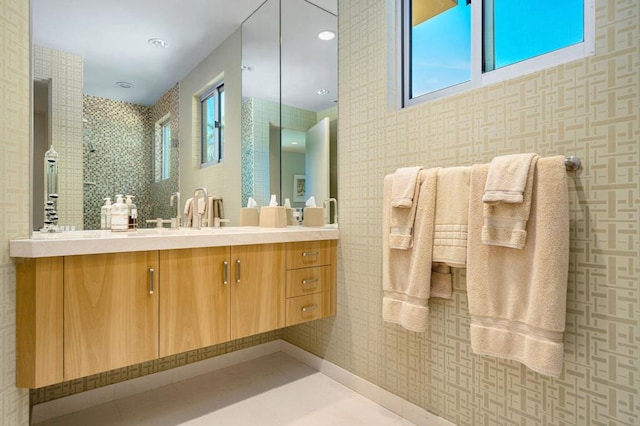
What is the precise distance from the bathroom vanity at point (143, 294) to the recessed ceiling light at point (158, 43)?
41.2 inches

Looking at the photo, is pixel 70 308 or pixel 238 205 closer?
pixel 70 308

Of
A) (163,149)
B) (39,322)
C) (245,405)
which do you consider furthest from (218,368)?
(163,149)

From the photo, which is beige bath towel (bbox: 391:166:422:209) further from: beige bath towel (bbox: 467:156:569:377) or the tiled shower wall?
beige bath towel (bbox: 467:156:569:377)

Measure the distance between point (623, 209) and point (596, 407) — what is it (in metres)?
0.66

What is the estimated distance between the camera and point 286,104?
2602 mm

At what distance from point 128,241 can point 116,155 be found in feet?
2.27

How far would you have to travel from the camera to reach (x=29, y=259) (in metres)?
1.20

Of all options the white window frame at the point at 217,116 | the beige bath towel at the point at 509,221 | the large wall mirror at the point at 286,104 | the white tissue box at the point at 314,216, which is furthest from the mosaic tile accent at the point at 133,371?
the beige bath towel at the point at 509,221

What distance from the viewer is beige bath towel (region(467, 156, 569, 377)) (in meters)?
1.12

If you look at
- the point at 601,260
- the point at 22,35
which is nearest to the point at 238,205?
the point at 22,35

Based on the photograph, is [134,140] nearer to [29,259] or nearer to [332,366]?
[29,259]

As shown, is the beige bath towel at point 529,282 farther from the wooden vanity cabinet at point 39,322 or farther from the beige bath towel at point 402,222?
the wooden vanity cabinet at point 39,322

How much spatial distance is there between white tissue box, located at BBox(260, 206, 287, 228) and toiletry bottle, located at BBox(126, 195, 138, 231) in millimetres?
770

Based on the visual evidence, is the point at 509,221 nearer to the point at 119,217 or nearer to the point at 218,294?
the point at 218,294
